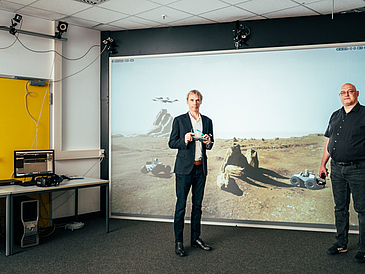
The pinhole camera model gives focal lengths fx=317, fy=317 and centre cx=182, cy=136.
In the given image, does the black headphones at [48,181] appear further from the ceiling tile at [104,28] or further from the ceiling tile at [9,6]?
the ceiling tile at [104,28]

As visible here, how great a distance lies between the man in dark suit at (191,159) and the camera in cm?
336

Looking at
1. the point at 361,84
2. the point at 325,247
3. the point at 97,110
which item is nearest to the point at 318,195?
the point at 325,247

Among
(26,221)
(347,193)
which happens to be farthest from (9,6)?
(347,193)

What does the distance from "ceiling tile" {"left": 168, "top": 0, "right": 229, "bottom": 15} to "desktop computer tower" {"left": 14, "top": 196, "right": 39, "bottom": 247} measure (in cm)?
297

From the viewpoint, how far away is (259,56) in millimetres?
4473

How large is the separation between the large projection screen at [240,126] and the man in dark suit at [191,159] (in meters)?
1.10

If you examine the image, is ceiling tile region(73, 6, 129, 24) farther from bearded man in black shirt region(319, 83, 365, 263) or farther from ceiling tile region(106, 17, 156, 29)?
bearded man in black shirt region(319, 83, 365, 263)

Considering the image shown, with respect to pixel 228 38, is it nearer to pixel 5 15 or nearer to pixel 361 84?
pixel 361 84

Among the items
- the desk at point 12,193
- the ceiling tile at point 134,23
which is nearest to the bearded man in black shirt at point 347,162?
the ceiling tile at point 134,23

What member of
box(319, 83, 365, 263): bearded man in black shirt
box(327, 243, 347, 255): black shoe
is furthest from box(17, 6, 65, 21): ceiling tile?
box(327, 243, 347, 255): black shoe

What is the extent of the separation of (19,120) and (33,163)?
67 cm

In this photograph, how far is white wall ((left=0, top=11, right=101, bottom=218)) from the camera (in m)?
4.23

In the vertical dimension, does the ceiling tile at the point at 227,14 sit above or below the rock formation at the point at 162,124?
above

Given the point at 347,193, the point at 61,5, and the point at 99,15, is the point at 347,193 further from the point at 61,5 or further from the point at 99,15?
the point at 61,5
